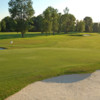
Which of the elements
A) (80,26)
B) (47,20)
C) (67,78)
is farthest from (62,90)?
(80,26)

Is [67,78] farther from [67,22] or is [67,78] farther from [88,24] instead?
[88,24]

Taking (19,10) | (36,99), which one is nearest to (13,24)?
(19,10)

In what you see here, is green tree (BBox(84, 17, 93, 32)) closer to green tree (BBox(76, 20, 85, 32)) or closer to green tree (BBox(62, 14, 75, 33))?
green tree (BBox(76, 20, 85, 32))

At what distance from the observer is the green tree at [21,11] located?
45.9m

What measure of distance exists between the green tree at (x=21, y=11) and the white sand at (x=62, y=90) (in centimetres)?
3976

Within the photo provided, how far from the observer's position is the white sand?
5789mm

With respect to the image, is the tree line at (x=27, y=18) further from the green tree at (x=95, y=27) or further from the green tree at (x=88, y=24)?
the green tree at (x=95, y=27)

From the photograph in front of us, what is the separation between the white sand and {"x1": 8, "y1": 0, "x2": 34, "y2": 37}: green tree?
3976cm

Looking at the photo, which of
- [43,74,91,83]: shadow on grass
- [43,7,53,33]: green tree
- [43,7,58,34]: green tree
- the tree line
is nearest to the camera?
[43,74,91,83]: shadow on grass

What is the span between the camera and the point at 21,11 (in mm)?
47031

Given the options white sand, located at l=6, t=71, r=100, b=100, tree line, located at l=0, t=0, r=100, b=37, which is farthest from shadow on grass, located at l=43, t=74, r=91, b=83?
tree line, located at l=0, t=0, r=100, b=37

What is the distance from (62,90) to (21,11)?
4448 cm

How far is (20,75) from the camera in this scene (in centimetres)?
808

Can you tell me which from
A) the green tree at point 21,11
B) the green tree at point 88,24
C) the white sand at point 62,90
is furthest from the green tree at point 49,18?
the green tree at point 88,24
